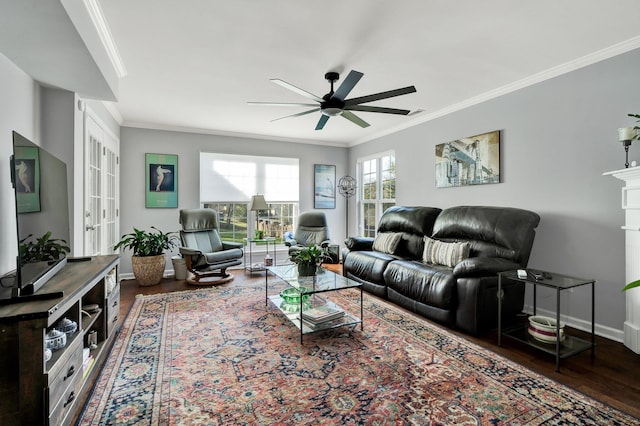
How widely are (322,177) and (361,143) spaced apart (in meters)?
1.06

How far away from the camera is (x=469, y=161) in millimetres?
4000

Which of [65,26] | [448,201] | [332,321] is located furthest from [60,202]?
[448,201]

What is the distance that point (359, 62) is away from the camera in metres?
2.91

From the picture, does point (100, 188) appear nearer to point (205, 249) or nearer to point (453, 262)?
point (205, 249)

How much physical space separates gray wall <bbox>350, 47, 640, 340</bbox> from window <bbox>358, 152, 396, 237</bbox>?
186 centimetres

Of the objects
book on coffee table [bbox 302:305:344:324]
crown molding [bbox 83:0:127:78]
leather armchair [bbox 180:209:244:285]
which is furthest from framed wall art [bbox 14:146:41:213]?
leather armchair [bbox 180:209:244:285]

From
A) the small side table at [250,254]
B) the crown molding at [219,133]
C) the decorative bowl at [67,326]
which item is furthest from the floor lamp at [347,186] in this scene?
the decorative bowl at [67,326]

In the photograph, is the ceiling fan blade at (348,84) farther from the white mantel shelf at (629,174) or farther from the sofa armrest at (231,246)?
the sofa armrest at (231,246)

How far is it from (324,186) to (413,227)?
270 cm

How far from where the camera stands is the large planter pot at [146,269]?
14.2ft

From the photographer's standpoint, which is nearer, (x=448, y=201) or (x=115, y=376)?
(x=115, y=376)

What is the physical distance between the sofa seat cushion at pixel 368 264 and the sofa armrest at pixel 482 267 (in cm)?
104

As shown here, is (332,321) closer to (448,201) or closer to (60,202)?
(60,202)

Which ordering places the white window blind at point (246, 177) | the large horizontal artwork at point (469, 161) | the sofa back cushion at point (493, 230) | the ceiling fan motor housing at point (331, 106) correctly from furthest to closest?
the white window blind at point (246, 177), the large horizontal artwork at point (469, 161), the sofa back cushion at point (493, 230), the ceiling fan motor housing at point (331, 106)
